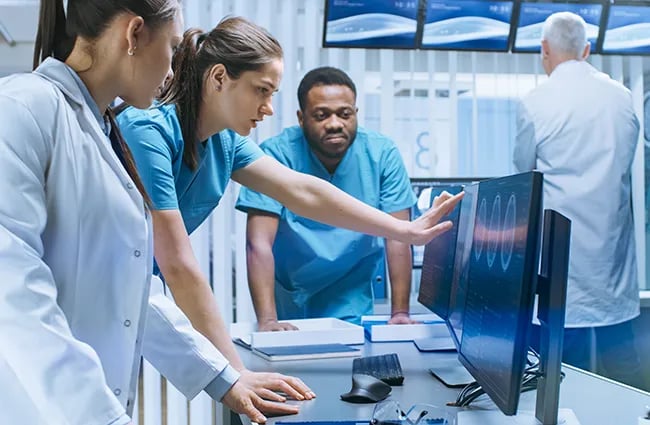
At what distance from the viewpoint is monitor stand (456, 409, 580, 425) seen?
1.04 meters

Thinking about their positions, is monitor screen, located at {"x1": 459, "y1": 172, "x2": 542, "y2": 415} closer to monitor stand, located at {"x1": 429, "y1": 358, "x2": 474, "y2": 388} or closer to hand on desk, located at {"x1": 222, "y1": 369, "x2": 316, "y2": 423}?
monitor stand, located at {"x1": 429, "y1": 358, "x2": 474, "y2": 388}

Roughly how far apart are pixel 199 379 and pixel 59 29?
23.0 inches

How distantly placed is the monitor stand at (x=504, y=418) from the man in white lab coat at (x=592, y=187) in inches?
54.9

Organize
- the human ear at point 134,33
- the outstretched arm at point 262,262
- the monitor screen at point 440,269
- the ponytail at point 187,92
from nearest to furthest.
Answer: the human ear at point 134,33 < the monitor screen at point 440,269 < the ponytail at point 187,92 < the outstretched arm at point 262,262

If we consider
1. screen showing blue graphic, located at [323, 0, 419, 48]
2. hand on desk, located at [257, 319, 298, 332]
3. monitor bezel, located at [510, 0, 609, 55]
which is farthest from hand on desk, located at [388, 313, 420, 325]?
monitor bezel, located at [510, 0, 609, 55]

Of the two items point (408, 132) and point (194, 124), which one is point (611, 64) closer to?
point (408, 132)

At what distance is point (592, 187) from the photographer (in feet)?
8.00

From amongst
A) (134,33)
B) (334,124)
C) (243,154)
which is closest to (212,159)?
(243,154)

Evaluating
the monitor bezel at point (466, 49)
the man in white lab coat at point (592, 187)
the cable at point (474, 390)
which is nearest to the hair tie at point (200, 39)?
the cable at point (474, 390)

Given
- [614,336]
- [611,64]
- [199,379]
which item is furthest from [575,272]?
[199,379]

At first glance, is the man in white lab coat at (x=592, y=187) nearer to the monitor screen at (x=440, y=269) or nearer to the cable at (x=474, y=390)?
the monitor screen at (x=440, y=269)

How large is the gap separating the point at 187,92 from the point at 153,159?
219mm

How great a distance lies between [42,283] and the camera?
0.83 meters

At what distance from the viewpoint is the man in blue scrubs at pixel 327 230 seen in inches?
86.9
